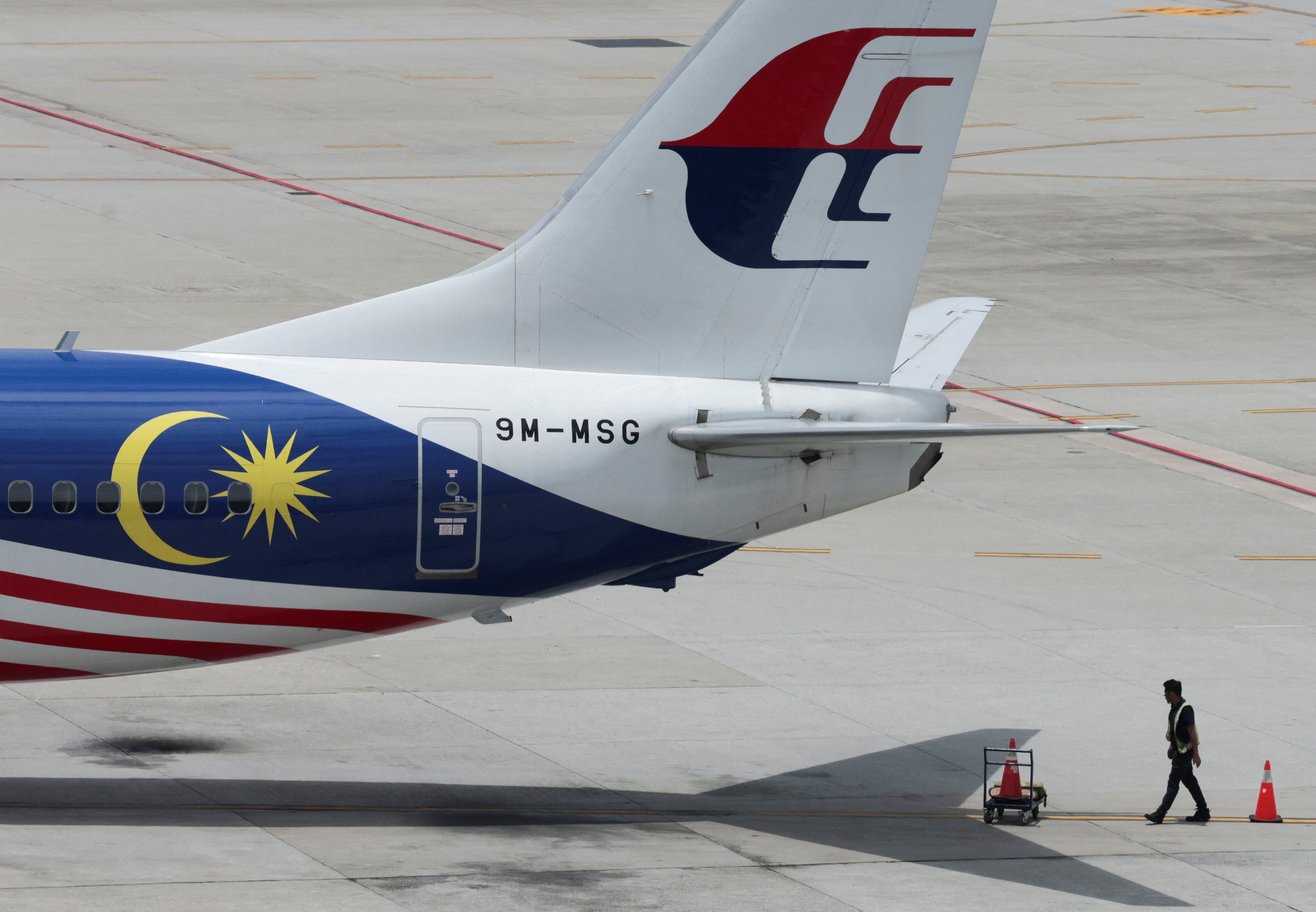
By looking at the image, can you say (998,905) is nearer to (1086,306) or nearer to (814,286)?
(814,286)

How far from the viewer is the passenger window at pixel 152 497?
67.1ft

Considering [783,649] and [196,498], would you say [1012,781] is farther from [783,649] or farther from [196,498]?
Answer: [196,498]

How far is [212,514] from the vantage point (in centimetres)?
2055

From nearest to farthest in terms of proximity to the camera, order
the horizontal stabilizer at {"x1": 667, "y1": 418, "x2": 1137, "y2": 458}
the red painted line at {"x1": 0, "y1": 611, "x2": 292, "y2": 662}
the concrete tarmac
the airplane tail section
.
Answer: the red painted line at {"x1": 0, "y1": 611, "x2": 292, "y2": 662} → the horizontal stabilizer at {"x1": 667, "y1": 418, "x2": 1137, "y2": 458} → the concrete tarmac → the airplane tail section

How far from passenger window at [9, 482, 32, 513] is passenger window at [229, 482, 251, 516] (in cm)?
193

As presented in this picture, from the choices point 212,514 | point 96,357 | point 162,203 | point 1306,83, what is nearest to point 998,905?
point 212,514

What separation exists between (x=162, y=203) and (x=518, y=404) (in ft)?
116

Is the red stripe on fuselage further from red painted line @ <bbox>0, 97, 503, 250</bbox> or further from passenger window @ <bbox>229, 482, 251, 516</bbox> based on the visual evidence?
red painted line @ <bbox>0, 97, 503, 250</bbox>

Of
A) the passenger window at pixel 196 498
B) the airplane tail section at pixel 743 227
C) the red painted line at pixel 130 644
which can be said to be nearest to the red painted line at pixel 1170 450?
the airplane tail section at pixel 743 227

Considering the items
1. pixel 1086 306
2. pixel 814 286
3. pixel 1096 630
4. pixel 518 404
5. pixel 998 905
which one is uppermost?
pixel 1086 306

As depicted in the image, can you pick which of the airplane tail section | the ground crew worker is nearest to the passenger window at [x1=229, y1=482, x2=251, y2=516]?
the airplane tail section

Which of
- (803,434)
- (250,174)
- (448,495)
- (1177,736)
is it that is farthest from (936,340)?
(250,174)

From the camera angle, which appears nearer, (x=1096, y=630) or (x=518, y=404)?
(x=518, y=404)

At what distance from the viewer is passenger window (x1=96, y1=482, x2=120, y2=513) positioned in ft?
66.8
